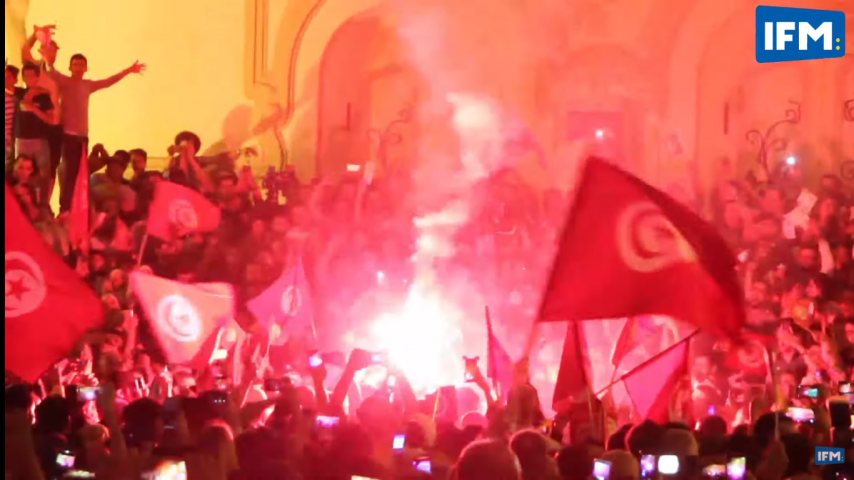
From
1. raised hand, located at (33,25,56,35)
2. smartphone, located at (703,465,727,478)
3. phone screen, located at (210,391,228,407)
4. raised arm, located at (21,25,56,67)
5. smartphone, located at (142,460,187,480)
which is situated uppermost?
raised hand, located at (33,25,56,35)

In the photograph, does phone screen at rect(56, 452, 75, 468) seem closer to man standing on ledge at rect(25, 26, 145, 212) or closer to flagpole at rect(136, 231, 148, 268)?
flagpole at rect(136, 231, 148, 268)

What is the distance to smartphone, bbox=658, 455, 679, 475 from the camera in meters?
3.80

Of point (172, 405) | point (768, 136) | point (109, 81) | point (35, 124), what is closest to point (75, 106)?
point (109, 81)

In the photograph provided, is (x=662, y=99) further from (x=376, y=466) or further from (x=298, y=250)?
(x=376, y=466)

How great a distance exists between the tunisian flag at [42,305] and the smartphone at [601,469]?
1.83m

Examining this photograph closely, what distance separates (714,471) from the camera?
12.8ft

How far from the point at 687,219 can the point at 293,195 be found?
493cm

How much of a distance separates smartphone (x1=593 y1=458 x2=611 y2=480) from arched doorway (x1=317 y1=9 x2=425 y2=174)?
572 centimetres

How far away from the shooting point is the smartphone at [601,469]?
11.7 ft

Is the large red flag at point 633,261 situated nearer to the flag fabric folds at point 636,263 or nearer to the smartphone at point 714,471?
the flag fabric folds at point 636,263

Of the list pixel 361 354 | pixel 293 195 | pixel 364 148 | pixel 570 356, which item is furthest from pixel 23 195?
pixel 570 356

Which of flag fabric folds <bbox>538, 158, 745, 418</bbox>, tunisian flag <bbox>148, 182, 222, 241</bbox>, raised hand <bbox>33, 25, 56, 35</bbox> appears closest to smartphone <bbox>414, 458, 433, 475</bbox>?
flag fabric folds <bbox>538, 158, 745, 418</bbox>

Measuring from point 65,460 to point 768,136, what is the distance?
696 cm

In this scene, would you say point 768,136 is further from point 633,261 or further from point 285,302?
point 633,261
